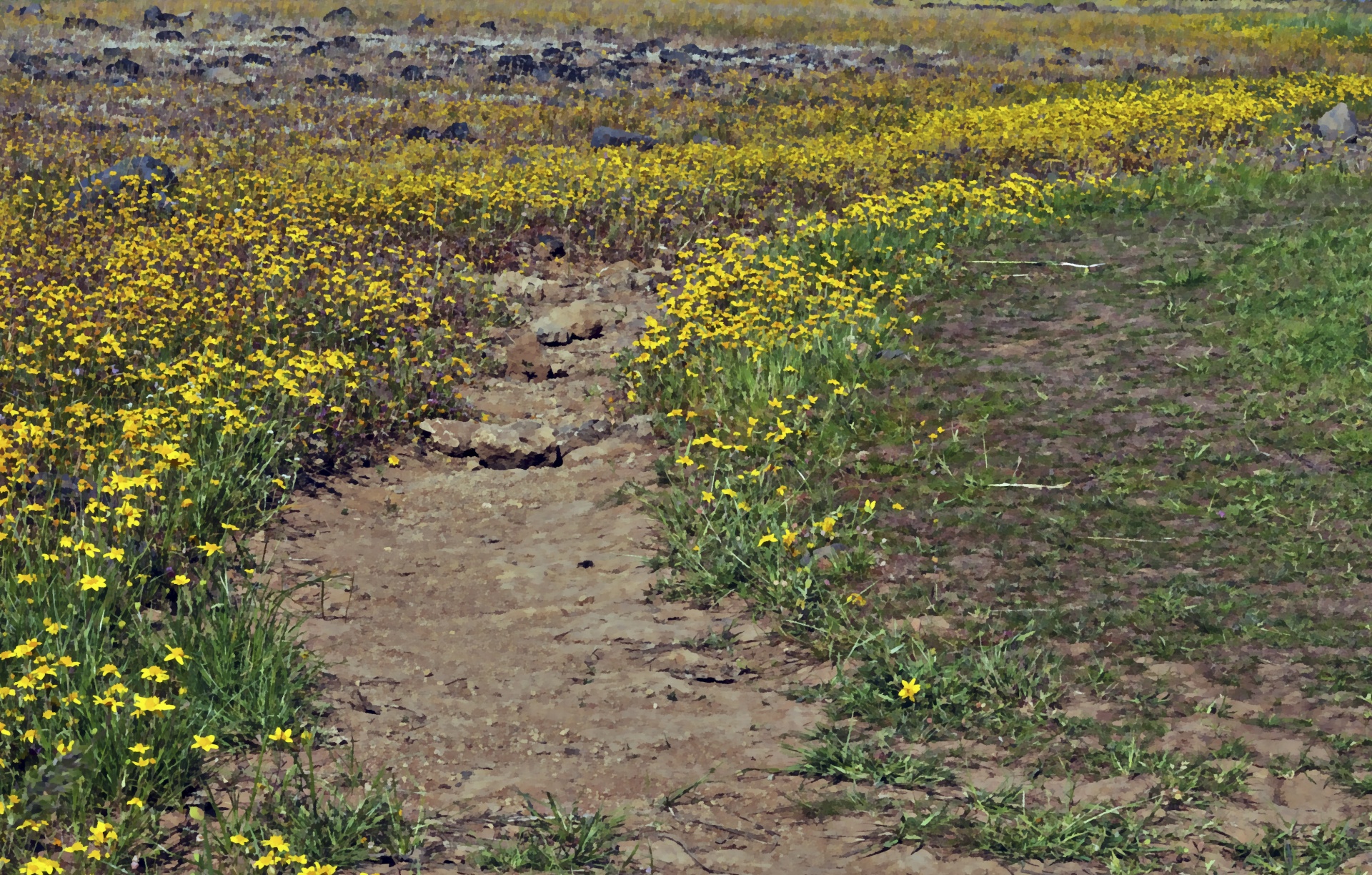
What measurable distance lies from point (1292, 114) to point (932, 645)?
A: 1549 centimetres

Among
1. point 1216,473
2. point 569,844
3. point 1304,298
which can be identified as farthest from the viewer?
point 1304,298

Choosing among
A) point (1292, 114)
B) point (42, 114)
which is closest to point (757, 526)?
point (1292, 114)

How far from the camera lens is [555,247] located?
40.0 ft

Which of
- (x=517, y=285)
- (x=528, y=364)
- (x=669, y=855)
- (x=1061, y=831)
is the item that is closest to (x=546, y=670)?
→ (x=669, y=855)

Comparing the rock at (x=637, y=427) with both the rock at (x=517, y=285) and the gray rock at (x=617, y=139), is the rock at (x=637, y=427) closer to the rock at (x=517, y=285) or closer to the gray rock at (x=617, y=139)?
the rock at (x=517, y=285)

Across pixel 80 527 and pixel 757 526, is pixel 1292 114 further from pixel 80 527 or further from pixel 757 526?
pixel 80 527

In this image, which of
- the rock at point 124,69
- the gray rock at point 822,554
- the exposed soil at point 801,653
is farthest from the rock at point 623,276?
the rock at point 124,69

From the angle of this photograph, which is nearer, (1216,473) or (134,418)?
(134,418)

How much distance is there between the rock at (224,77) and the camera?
78.6 feet

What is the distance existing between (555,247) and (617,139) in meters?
5.15

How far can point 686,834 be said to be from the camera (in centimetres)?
407

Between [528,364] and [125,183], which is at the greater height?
[125,183]

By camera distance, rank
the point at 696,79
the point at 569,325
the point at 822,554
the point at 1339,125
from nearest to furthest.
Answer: the point at 822,554, the point at 569,325, the point at 1339,125, the point at 696,79

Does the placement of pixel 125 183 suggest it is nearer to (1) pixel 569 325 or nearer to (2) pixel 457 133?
(1) pixel 569 325
